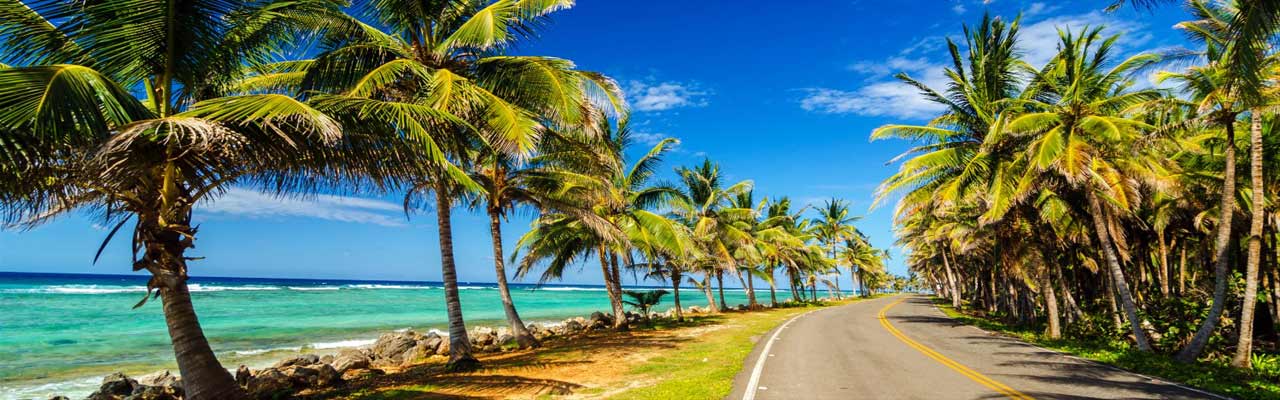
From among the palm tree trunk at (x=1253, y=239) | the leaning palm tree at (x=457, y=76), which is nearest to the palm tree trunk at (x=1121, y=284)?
the palm tree trunk at (x=1253, y=239)

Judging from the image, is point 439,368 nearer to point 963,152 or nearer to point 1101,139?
point 963,152

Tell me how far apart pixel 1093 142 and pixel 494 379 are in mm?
15888

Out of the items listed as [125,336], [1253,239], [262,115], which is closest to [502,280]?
[262,115]

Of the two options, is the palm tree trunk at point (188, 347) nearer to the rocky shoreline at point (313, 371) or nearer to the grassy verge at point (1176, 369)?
the rocky shoreline at point (313, 371)

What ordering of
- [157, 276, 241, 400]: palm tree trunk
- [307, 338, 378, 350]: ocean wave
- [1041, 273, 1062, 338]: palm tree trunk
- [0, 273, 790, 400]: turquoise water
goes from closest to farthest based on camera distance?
[157, 276, 241, 400]: palm tree trunk, [0, 273, 790, 400]: turquoise water, [1041, 273, 1062, 338]: palm tree trunk, [307, 338, 378, 350]: ocean wave

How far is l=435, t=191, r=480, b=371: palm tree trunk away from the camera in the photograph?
12016 millimetres

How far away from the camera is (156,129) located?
5621 millimetres

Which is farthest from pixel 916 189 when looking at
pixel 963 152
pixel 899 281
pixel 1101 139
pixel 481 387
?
pixel 899 281

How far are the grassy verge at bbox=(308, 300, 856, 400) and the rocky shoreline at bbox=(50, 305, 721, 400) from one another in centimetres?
88

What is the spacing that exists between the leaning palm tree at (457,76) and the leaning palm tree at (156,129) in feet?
9.36

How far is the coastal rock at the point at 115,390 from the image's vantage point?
1135cm

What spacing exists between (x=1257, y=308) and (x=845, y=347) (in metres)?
13.8

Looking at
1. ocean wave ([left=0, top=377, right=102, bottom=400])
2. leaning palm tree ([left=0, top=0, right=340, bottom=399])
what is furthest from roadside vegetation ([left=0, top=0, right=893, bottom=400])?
ocean wave ([left=0, top=377, right=102, bottom=400])

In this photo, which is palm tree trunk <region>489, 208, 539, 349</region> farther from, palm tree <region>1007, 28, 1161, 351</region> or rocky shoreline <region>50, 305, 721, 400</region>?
palm tree <region>1007, 28, 1161, 351</region>
